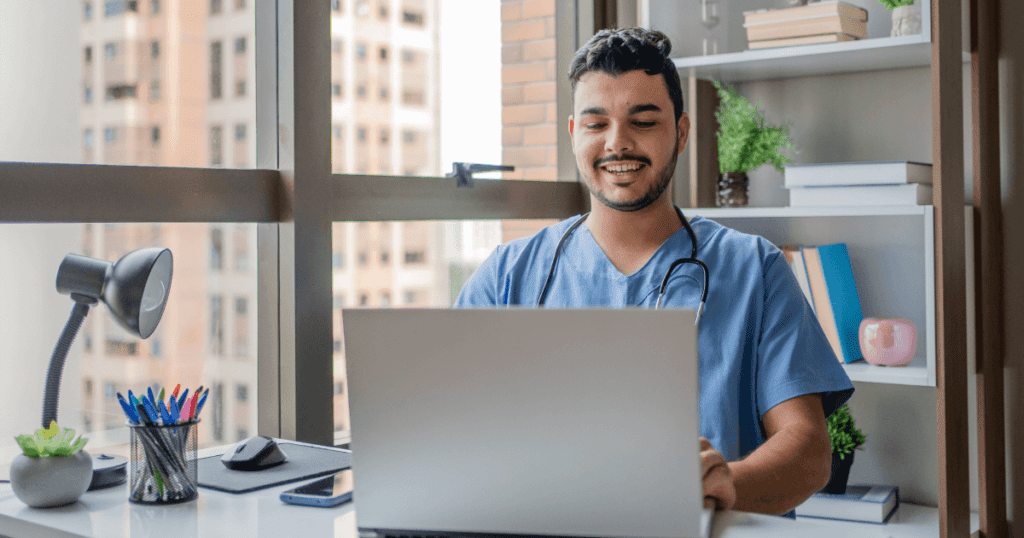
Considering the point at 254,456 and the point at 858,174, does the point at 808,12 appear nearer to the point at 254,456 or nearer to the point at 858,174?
the point at 858,174

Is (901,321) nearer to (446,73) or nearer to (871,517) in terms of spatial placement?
(871,517)

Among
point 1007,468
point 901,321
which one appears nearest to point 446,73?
point 901,321

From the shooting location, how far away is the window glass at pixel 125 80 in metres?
1.54

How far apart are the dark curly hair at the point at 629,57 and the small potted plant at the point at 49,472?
1.04 metres

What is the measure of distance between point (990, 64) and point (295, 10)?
162 centimetres

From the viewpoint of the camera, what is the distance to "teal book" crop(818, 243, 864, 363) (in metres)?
2.34

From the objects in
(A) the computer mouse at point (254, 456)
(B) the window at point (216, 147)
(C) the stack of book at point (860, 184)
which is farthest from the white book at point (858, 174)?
(A) the computer mouse at point (254, 456)

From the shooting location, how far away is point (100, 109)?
64.6 inches

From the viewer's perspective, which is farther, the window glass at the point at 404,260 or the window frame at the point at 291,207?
the window glass at the point at 404,260

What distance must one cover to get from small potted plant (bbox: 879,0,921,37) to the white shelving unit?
0.45 m

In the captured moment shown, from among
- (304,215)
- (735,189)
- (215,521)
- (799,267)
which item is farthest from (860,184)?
Answer: (215,521)

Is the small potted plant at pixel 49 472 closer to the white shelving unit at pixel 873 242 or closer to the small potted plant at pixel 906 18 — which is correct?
the white shelving unit at pixel 873 242

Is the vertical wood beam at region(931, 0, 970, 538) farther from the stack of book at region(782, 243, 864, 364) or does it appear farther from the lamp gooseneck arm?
the lamp gooseneck arm

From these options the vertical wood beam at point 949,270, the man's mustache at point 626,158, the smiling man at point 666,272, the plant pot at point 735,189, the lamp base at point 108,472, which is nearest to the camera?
the lamp base at point 108,472
